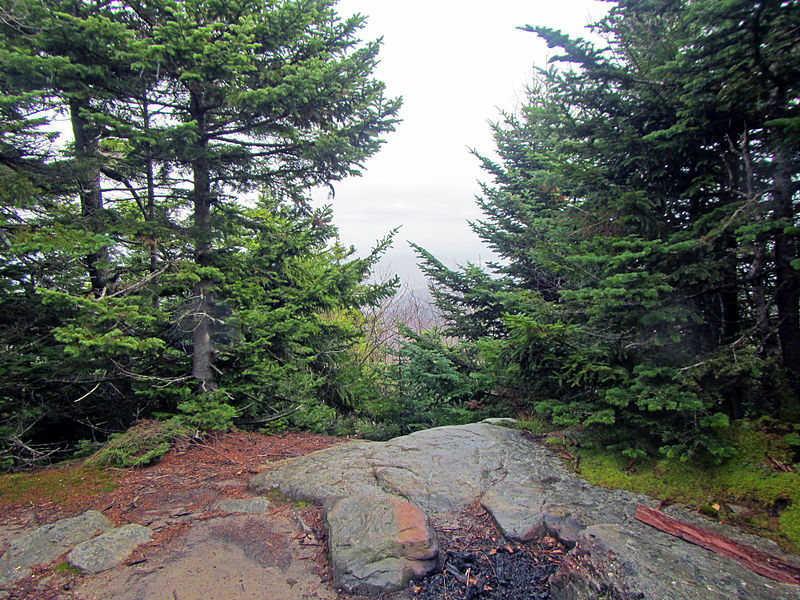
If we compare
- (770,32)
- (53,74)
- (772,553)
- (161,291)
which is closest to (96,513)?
(161,291)

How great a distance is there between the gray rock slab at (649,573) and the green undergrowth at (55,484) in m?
4.25

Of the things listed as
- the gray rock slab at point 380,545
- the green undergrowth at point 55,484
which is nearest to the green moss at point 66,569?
the green undergrowth at point 55,484

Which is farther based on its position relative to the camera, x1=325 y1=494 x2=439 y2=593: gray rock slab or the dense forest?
the dense forest

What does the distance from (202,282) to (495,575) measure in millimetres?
4900

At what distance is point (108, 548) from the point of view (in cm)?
282

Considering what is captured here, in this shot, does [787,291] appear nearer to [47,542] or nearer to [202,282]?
[47,542]

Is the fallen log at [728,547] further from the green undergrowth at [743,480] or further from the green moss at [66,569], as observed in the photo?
the green moss at [66,569]

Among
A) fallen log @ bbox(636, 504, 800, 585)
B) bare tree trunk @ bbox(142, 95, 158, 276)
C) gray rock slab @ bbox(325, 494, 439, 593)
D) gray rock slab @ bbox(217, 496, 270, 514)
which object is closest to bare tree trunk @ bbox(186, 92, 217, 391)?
bare tree trunk @ bbox(142, 95, 158, 276)

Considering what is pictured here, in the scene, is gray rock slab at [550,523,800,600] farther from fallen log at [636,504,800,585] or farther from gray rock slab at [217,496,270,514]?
gray rock slab at [217,496,270,514]

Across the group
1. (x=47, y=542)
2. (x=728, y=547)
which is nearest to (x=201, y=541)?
(x=47, y=542)

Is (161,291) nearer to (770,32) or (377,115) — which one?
(377,115)

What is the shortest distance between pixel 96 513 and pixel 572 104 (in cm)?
588

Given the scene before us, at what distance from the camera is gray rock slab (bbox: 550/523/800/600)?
1950 mm

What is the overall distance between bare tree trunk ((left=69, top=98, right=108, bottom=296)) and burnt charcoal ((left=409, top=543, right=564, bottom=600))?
437 cm
